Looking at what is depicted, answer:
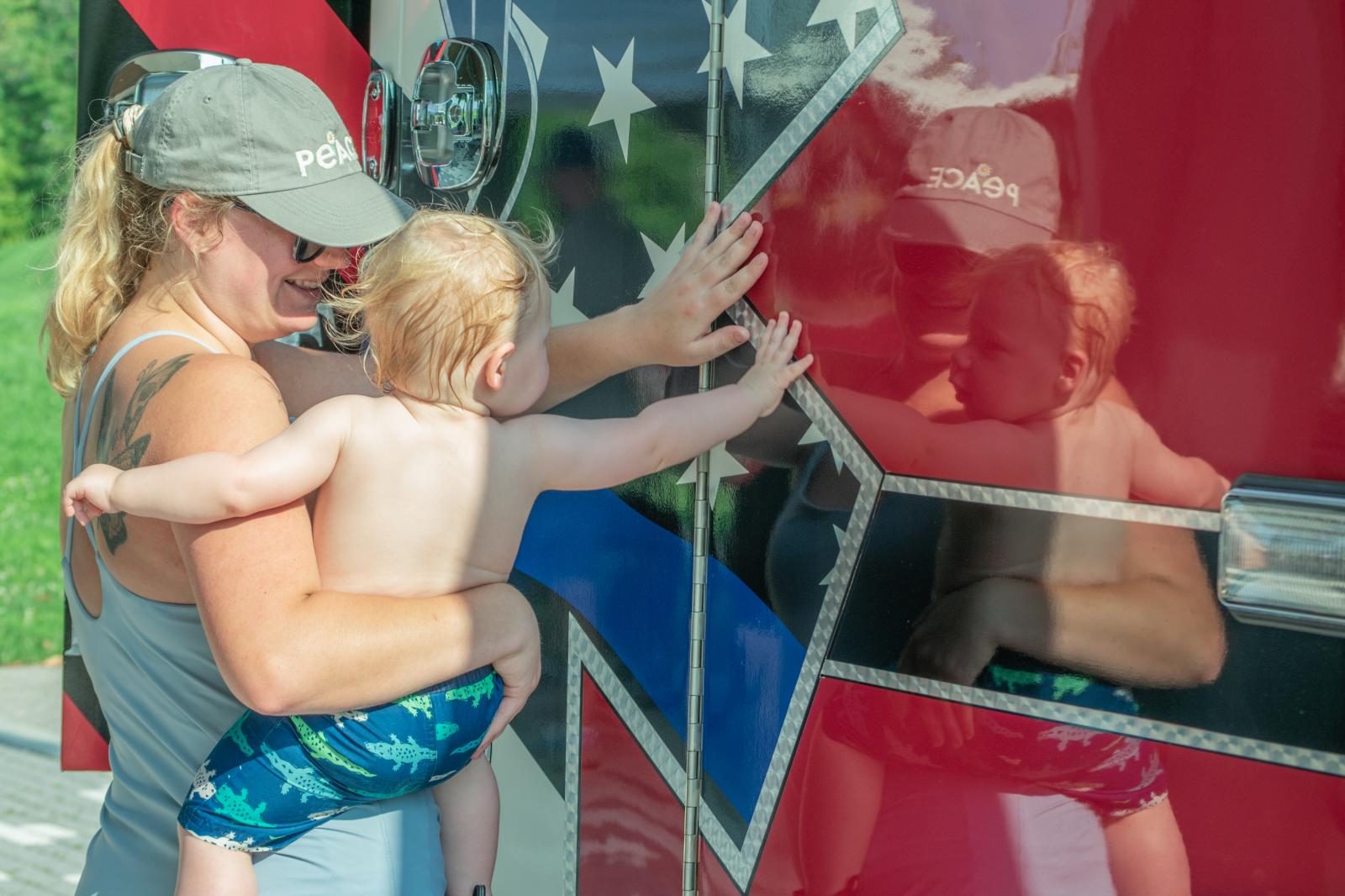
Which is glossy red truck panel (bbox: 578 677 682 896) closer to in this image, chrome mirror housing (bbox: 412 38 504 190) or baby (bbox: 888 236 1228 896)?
baby (bbox: 888 236 1228 896)

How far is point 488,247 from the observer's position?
154 centimetres

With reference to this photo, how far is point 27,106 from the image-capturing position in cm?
1221

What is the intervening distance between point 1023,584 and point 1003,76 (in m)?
0.47

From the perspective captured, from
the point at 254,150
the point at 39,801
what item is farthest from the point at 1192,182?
the point at 39,801

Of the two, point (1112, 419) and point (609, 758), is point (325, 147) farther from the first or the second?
point (1112, 419)

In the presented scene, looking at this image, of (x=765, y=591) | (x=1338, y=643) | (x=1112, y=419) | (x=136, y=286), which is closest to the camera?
(x=1338, y=643)

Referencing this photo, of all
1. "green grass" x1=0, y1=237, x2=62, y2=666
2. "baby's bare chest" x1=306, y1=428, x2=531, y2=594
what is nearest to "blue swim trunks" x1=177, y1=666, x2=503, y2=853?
"baby's bare chest" x1=306, y1=428, x2=531, y2=594

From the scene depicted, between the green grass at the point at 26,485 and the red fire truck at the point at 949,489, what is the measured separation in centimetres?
Answer: 466

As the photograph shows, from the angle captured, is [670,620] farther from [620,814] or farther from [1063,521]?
[1063,521]

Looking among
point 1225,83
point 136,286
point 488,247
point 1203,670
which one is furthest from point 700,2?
point 1203,670

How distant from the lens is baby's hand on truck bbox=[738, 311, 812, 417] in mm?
1455

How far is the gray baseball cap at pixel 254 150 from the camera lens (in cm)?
149

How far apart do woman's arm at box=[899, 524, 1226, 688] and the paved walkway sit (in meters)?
3.61

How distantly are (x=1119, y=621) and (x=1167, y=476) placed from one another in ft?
0.44
